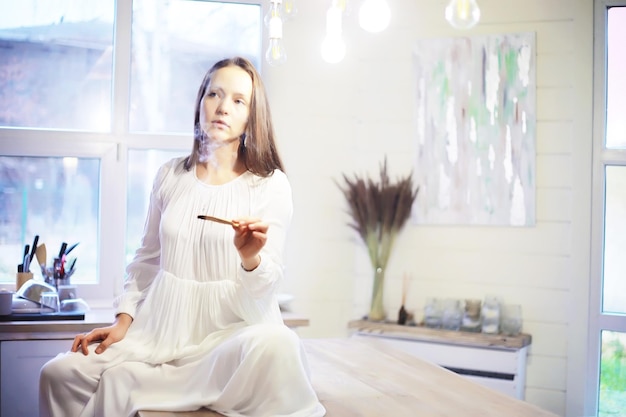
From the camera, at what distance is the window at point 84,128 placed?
389 centimetres

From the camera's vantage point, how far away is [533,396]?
3.84 meters

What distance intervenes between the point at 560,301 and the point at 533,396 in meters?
0.48

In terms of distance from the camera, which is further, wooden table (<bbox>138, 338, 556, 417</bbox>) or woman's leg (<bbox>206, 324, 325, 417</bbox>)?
wooden table (<bbox>138, 338, 556, 417</bbox>)

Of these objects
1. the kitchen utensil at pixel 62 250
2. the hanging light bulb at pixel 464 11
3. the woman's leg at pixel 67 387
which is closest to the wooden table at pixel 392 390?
the woman's leg at pixel 67 387

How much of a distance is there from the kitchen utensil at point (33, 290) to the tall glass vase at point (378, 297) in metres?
1.56

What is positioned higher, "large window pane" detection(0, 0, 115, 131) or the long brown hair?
"large window pane" detection(0, 0, 115, 131)

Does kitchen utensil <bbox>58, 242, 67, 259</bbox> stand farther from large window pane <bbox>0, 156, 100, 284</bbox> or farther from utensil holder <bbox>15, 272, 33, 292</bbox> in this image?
large window pane <bbox>0, 156, 100, 284</bbox>

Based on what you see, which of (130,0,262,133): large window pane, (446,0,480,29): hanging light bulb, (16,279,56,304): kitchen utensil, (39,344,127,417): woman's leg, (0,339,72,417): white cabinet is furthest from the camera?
(130,0,262,133): large window pane

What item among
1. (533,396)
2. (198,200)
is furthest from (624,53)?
(198,200)

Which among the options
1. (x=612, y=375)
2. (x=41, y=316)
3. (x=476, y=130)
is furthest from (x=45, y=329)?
(x=612, y=375)

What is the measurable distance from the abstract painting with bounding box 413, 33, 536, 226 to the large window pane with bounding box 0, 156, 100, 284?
5.45ft

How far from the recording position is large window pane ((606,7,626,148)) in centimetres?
385

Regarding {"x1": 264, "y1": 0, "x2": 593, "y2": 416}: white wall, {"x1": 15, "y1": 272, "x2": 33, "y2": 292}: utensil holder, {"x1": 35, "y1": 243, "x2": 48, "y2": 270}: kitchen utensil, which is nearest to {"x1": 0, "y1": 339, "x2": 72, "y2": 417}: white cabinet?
{"x1": 15, "y1": 272, "x2": 33, "y2": 292}: utensil holder

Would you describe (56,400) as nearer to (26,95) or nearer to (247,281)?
(247,281)
